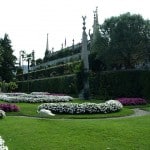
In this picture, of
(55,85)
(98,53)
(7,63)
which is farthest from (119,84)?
(7,63)

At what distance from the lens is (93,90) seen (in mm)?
37969

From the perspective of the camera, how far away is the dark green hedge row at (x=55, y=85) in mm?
45025

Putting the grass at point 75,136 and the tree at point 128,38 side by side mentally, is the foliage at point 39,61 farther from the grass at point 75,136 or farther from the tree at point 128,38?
the grass at point 75,136

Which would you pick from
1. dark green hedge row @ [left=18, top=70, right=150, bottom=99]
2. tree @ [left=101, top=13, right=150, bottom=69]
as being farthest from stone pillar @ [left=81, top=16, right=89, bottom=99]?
tree @ [left=101, top=13, right=150, bottom=69]

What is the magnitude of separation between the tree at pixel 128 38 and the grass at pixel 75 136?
2101 cm

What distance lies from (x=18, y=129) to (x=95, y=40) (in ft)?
81.6

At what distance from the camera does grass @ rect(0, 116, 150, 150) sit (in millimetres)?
10438

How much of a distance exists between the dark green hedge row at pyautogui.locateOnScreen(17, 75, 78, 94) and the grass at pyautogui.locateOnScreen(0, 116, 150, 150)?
2703 cm

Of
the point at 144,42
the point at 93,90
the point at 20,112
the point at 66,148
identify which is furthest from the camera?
the point at 93,90

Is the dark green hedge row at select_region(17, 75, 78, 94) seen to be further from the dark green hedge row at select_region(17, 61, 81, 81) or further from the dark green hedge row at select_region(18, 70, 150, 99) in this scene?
the dark green hedge row at select_region(18, 70, 150, 99)

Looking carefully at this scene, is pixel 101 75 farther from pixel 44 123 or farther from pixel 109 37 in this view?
pixel 44 123

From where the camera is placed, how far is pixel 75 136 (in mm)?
11695

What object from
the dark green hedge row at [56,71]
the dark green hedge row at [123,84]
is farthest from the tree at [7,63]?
the dark green hedge row at [123,84]

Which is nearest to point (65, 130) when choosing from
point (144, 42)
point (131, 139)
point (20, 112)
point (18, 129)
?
point (18, 129)
